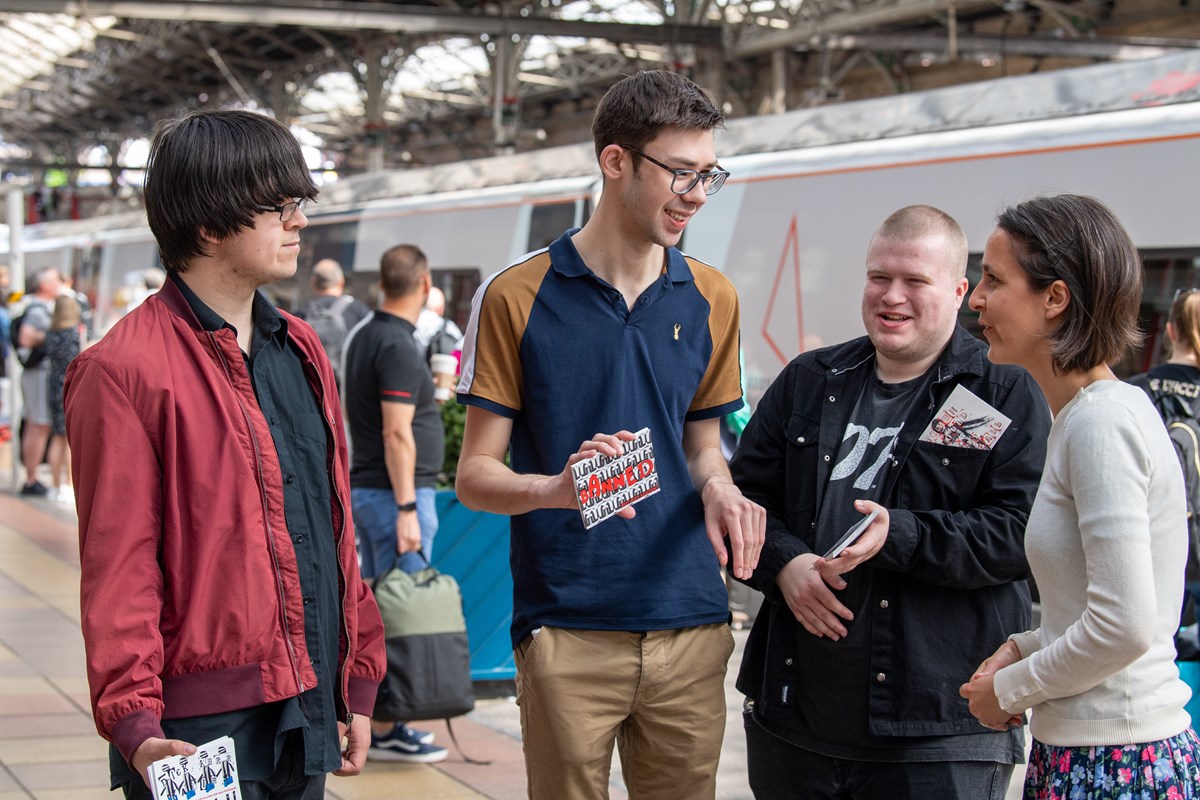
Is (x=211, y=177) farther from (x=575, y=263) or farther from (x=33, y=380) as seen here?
(x=33, y=380)

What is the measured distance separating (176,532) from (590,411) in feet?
2.78

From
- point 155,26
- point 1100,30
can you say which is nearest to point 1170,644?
point 1100,30

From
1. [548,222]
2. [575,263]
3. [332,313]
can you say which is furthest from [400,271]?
[548,222]

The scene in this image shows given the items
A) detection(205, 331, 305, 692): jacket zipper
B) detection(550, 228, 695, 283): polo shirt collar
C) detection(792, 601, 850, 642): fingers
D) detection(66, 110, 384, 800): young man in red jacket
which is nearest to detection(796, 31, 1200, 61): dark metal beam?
detection(550, 228, 695, 283): polo shirt collar

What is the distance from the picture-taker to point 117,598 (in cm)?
199

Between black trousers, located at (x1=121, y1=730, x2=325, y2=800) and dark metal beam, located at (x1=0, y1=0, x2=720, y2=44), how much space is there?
661 inches

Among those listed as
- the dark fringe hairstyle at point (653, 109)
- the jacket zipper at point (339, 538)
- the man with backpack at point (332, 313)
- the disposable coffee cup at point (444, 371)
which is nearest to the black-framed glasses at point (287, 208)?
the jacket zipper at point (339, 538)

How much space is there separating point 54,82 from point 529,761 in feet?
135

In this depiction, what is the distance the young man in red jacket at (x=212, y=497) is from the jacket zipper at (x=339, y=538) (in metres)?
0.01

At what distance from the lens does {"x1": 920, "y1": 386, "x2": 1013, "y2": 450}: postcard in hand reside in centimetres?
256

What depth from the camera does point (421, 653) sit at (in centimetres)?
476

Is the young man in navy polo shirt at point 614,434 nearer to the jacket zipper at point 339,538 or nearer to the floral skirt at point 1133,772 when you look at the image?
the jacket zipper at point 339,538

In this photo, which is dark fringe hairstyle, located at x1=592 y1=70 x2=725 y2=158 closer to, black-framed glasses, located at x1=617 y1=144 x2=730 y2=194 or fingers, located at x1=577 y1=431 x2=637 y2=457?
black-framed glasses, located at x1=617 y1=144 x2=730 y2=194

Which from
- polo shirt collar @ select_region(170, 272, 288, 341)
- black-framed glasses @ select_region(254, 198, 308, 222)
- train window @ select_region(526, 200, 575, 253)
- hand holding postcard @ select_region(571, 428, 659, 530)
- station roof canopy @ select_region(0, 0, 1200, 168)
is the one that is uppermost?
station roof canopy @ select_region(0, 0, 1200, 168)
